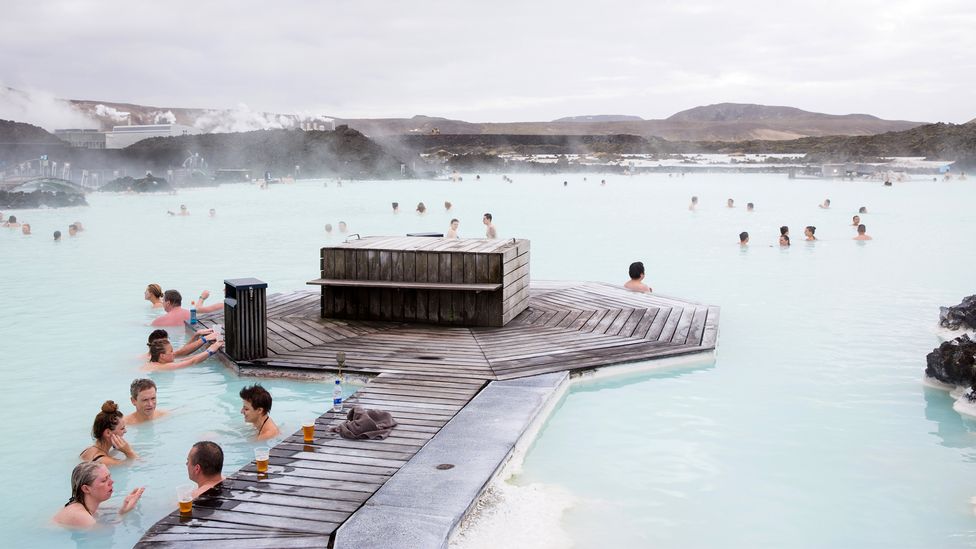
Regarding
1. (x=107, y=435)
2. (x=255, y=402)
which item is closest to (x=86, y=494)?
(x=107, y=435)

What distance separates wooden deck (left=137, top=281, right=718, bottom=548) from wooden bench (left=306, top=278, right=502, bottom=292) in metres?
0.46

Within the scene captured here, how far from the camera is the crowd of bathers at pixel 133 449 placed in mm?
4809

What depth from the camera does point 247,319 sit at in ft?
25.5

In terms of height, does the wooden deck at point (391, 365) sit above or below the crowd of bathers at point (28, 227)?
below

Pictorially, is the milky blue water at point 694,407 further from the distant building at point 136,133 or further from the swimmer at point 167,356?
the distant building at point 136,133

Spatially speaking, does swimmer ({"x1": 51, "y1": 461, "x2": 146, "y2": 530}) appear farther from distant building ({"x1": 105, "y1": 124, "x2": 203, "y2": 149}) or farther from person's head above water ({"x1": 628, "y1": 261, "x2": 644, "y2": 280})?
distant building ({"x1": 105, "y1": 124, "x2": 203, "y2": 149})

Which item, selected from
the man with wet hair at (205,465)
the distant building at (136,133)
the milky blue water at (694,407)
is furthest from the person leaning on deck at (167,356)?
the distant building at (136,133)

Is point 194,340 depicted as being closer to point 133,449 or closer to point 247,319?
point 247,319

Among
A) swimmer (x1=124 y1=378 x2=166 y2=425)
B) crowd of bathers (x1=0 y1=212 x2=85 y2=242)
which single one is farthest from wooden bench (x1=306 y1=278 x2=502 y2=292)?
crowd of bathers (x1=0 y1=212 x2=85 y2=242)

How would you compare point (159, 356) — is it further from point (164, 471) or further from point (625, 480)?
point (625, 480)

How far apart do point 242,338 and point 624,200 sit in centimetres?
3693

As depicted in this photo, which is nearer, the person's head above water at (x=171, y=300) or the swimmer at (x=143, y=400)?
the swimmer at (x=143, y=400)

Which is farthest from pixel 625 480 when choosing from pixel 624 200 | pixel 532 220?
pixel 624 200

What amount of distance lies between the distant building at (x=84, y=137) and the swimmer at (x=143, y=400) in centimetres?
10252
